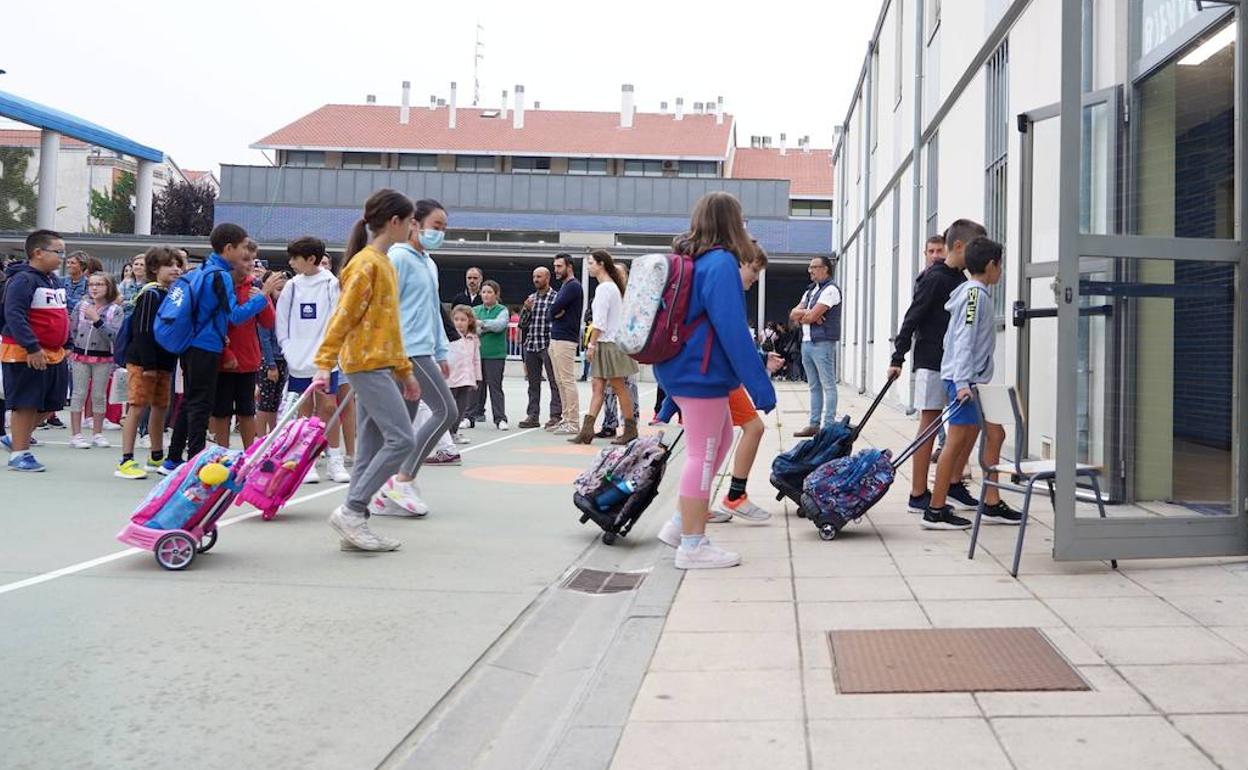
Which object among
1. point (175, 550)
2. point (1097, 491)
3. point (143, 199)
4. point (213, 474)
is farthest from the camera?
point (143, 199)

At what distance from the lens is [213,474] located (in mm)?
5922

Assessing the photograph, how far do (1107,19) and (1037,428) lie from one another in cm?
286

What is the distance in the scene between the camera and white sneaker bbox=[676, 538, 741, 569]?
5.95 metres

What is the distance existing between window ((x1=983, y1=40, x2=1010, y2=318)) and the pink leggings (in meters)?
5.59

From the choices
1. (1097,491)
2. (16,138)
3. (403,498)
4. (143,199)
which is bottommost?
(403,498)

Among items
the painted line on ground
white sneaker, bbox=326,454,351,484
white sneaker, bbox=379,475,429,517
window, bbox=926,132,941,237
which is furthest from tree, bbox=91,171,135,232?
white sneaker, bbox=379,475,429,517

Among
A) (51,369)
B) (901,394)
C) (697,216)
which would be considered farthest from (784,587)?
(901,394)

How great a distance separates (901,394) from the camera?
18.4 m

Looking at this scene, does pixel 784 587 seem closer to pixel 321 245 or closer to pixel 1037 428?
pixel 1037 428

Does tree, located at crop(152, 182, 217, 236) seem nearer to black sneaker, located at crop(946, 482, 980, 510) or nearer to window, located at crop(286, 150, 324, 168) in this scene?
window, located at crop(286, 150, 324, 168)

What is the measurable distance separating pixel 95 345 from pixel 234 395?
3.93m

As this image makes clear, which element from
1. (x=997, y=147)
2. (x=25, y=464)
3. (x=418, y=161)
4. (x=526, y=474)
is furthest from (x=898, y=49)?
(x=418, y=161)

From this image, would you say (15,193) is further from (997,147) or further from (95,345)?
(997,147)

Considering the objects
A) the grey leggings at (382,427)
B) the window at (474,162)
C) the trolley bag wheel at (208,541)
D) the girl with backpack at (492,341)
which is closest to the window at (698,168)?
the window at (474,162)
